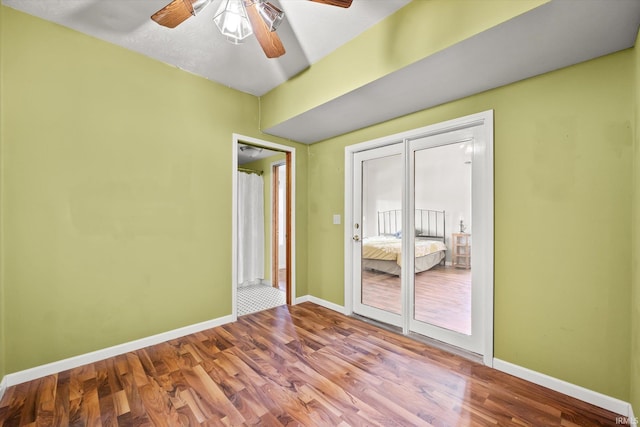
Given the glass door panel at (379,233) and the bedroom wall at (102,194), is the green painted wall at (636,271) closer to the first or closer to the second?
the glass door panel at (379,233)

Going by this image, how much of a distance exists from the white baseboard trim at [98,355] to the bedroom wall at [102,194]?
49 mm

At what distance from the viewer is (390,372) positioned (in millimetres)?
2072

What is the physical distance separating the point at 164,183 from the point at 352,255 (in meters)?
2.20

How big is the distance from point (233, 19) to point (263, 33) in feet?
0.63

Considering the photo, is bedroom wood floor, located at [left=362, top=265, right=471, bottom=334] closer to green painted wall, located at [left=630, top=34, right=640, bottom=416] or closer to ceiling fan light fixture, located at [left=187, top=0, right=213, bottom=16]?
green painted wall, located at [left=630, top=34, right=640, bottom=416]

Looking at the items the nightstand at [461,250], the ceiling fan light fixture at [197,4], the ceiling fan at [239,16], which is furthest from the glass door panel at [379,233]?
the ceiling fan light fixture at [197,4]

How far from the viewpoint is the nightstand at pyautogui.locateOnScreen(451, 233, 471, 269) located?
237cm

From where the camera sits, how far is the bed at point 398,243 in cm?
259

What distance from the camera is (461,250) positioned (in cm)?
244

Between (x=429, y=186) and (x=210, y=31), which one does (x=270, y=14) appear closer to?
(x=210, y=31)

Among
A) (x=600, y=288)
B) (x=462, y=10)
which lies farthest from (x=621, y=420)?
(x=462, y=10)

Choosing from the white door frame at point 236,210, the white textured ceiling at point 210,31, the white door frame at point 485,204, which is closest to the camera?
the white textured ceiling at point 210,31

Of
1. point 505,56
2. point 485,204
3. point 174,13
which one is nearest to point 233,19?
point 174,13

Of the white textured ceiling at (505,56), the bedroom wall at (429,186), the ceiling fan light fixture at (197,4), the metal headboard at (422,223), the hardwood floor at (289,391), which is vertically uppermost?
the ceiling fan light fixture at (197,4)
